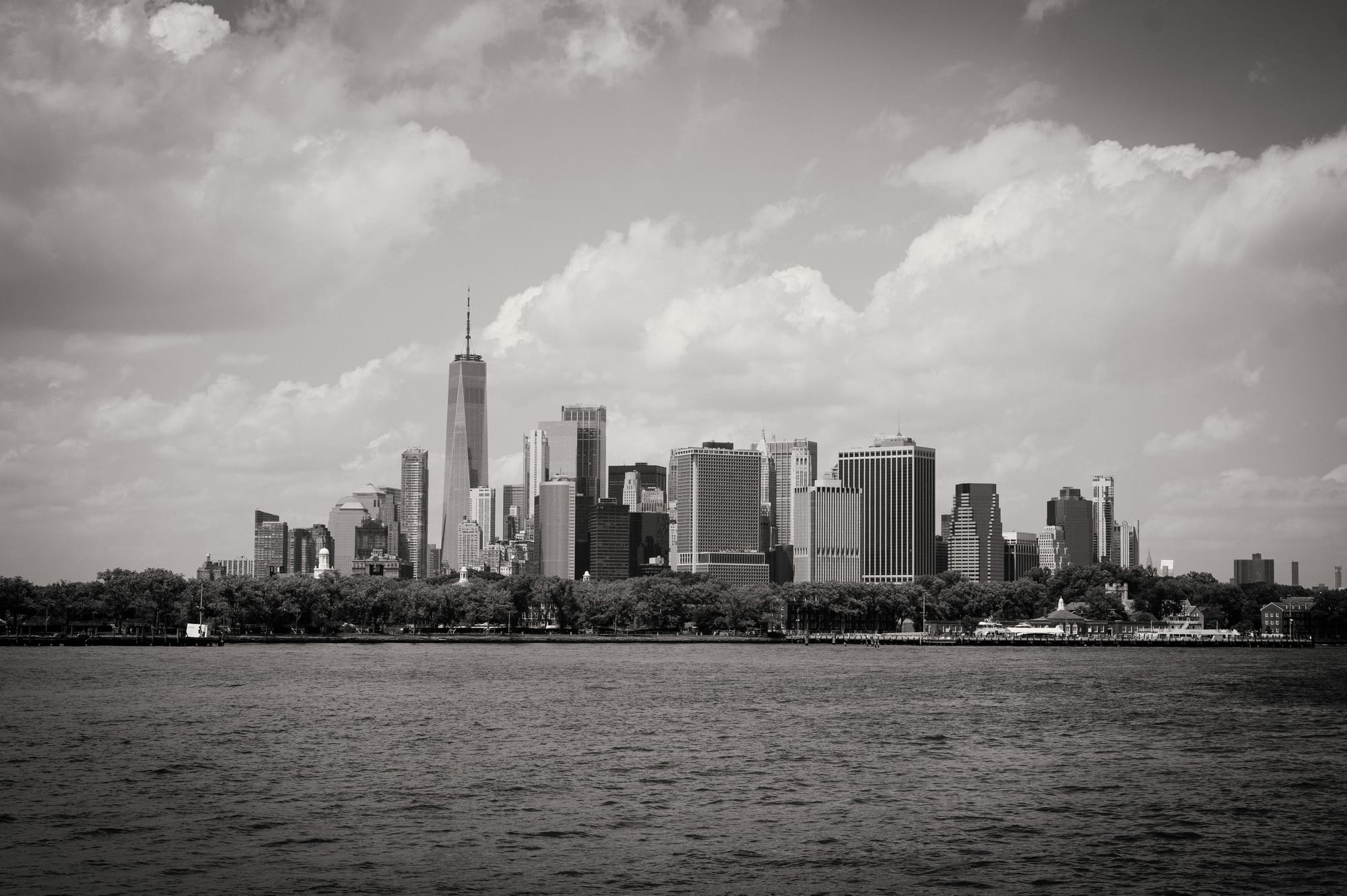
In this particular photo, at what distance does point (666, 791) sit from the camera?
2089 inches

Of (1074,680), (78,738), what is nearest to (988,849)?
(78,738)

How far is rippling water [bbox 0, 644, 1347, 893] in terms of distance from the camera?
3931 cm

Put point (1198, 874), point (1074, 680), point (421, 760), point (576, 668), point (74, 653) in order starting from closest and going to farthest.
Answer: point (1198, 874) → point (421, 760) → point (1074, 680) → point (576, 668) → point (74, 653)

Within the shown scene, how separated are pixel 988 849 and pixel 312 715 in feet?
165

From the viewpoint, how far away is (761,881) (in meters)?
38.0

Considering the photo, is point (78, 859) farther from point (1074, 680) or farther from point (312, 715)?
point (1074, 680)

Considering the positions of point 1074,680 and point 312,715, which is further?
point 1074,680

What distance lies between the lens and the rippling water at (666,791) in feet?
129

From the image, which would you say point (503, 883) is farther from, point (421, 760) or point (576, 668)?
point (576, 668)

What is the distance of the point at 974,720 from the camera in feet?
270

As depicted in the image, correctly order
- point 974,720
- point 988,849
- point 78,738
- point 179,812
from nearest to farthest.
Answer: point 988,849
point 179,812
point 78,738
point 974,720

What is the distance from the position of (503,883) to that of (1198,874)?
19031 mm

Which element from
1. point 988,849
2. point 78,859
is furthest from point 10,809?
point 988,849

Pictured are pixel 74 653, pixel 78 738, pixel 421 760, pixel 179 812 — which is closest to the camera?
pixel 179 812
